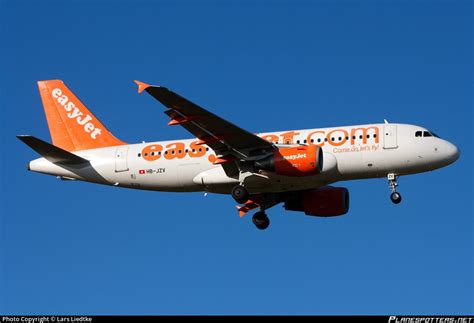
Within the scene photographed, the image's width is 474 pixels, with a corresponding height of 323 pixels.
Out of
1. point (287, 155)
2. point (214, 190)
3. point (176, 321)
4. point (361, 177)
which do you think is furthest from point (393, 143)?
point (176, 321)

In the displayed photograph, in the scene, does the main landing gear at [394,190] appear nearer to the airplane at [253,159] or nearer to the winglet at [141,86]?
the airplane at [253,159]

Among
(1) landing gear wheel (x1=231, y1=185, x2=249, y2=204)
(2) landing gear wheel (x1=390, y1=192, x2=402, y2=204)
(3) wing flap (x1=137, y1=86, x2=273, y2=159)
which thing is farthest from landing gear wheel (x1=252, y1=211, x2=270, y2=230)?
(2) landing gear wheel (x1=390, y1=192, x2=402, y2=204)

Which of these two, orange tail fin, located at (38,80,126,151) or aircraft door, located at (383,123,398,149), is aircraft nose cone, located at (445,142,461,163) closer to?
aircraft door, located at (383,123,398,149)

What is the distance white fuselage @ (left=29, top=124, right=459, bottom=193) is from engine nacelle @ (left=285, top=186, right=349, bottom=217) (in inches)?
125

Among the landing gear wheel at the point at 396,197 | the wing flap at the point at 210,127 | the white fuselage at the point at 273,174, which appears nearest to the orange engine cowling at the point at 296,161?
the white fuselage at the point at 273,174

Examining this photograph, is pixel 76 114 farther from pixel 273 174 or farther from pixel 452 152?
pixel 452 152

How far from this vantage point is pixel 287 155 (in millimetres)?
49781

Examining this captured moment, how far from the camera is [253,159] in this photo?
5062 centimetres

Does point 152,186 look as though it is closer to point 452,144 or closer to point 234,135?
point 234,135

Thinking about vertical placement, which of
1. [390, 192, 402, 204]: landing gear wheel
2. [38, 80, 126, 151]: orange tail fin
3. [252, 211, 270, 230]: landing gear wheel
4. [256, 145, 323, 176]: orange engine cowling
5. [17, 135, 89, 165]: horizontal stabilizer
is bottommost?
[390, 192, 402, 204]: landing gear wheel

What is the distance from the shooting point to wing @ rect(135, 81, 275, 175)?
155 ft

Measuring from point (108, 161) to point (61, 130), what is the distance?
15.0 feet

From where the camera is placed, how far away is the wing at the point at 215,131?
4712 centimetres

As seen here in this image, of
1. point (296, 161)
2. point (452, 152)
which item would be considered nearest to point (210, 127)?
point (296, 161)
